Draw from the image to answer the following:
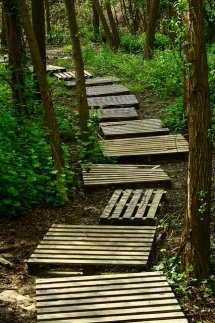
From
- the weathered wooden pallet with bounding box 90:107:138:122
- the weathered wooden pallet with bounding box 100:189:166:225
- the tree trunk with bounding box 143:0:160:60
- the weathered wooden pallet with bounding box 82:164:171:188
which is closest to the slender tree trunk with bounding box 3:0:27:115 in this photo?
the weathered wooden pallet with bounding box 82:164:171:188

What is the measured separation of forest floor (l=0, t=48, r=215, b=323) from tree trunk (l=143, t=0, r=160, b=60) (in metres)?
9.74

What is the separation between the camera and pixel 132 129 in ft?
40.7

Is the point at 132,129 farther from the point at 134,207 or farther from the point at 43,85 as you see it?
the point at 43,85

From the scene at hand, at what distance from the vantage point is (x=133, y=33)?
28844 mm

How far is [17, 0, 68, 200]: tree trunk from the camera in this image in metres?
7.63

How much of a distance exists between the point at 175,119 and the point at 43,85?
18.7 feet

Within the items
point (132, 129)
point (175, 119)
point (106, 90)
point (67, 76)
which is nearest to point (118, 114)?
point (132, 129)

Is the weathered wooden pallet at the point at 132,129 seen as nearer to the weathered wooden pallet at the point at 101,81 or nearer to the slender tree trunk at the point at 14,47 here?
the slender tree trunk at the point at 14,47

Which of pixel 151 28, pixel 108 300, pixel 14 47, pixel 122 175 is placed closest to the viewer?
pixel 108 300

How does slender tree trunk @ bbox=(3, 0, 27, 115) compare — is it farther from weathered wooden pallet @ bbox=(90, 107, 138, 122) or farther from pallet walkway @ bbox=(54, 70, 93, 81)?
pallet walkway @ bbox=(54, 70, 93, 81)

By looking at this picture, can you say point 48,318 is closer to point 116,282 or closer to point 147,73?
point 116,282

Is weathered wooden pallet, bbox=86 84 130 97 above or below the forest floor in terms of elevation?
below

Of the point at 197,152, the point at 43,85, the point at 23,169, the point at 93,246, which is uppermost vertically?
the point at 43,85

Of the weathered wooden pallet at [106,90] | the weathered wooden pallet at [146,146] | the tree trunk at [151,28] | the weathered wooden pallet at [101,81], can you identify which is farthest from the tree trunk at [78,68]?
the tree trunk at [151,28]
